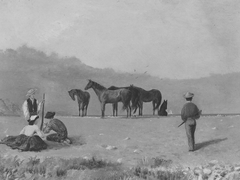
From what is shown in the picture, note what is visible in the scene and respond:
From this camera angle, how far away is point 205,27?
23.0ft

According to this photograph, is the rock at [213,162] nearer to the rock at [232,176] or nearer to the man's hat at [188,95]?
the rock at [232,176]

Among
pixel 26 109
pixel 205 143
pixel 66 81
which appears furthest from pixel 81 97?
pixel 205 143

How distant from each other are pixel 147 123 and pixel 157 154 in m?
0.81

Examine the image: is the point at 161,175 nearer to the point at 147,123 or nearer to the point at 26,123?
the point at 147,123

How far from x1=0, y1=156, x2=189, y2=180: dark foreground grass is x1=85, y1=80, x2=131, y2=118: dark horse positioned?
143cm

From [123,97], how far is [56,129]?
1532 millimetres

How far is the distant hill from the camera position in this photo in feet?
22.2

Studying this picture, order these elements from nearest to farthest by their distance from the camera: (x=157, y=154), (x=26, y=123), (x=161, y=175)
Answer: (x=161, y=175), (x=157, y=154), (x=26, y=123)

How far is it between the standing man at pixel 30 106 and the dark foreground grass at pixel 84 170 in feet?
2.93

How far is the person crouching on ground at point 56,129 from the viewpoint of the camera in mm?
6516

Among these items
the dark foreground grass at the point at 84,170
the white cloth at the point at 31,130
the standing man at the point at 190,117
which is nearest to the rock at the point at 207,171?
the dark foreground grass at the point at 84,170

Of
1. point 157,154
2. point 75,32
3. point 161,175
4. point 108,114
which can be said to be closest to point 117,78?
point 108,114

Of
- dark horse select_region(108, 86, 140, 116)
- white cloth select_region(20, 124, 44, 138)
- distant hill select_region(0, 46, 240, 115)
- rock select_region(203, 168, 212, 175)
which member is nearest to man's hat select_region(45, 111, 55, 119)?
distant hill select_region(0, 46, 240, 115)

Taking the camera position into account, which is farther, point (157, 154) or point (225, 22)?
point (225, 22)
